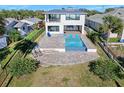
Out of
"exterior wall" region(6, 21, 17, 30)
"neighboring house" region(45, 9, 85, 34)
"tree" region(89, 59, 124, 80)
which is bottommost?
"tree" region(89, 59, 124, 80)

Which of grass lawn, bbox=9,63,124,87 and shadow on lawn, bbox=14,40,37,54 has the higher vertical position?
shadow on lawn, bbox=14,40,37,54

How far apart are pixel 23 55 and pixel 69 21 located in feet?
62.3

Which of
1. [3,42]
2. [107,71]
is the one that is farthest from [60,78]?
[3,42]

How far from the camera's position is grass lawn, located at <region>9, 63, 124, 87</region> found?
45.3 ft

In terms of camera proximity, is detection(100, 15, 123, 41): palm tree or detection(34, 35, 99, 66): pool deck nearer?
detection(34, 35, 99, 66): pool deck

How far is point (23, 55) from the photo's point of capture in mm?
21234

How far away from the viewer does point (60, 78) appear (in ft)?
48.8

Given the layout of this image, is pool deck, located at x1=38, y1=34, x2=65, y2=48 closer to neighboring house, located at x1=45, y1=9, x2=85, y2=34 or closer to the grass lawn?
neighboring house, located at x1=45, y1=9, x2=85, y2=34

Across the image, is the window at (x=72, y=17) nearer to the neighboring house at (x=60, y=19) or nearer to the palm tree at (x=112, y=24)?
the neighboring house at (x=60, y=19)

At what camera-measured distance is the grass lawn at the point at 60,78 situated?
13.8 metres

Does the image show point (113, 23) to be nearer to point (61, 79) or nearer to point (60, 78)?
point (60, 78)

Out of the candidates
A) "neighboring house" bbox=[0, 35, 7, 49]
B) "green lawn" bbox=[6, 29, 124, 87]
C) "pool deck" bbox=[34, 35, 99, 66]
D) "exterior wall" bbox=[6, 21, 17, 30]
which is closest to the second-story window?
"exterior wall" bbox=[6, 21, 17, 30]
